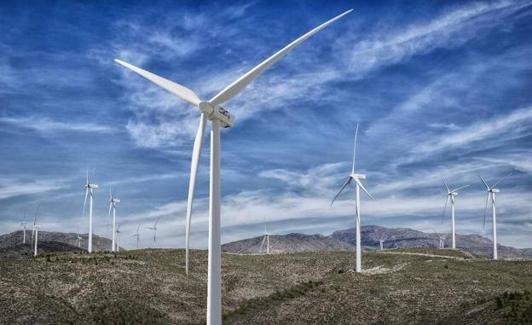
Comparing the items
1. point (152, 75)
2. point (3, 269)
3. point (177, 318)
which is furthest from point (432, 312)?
point (3, 269)

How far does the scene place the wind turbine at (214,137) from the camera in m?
47.7

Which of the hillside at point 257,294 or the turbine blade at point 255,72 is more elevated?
the turbine blade at point 255,72

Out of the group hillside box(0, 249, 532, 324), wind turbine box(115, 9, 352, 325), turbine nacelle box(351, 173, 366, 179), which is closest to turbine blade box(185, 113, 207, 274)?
wind turbine box(115, 9, 352, 325)

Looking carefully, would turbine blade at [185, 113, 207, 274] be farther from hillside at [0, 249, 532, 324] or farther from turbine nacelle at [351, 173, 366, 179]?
turbine nacelle at [351, 173, 366, 179]

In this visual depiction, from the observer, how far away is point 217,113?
49.2m

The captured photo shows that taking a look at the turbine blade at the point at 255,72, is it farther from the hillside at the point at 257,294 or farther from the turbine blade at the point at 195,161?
the hillside at the point at 257,294

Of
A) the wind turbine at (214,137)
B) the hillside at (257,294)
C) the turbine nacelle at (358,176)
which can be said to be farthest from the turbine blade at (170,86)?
the turbine nacelle at (358,176)

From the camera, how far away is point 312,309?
87.2 metres

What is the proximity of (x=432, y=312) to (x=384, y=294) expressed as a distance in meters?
10.4

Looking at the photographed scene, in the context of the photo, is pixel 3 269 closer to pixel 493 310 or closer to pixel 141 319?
pixel 141 319

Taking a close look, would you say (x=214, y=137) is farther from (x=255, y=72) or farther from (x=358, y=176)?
(x=358, y=176)

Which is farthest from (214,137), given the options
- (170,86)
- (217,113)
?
(170,86)

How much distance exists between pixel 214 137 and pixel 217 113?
73.2 inches

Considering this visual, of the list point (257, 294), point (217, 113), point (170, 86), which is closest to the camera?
point (217, 113)
